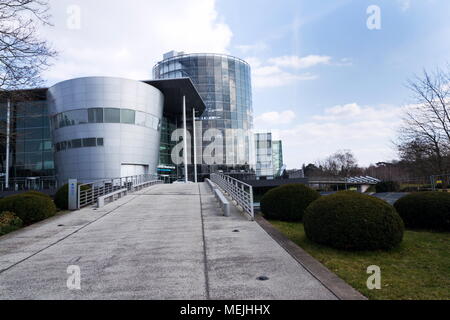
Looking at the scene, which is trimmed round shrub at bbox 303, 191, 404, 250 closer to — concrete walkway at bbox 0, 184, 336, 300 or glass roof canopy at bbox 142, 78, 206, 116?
concrete walkway at bbox 0, 184, 336, 300

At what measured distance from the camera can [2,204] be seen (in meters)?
11.1

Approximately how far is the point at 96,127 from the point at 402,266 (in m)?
35.4

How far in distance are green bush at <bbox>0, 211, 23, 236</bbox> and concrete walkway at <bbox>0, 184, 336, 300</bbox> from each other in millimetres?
662

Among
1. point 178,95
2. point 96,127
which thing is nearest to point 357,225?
point 96,127

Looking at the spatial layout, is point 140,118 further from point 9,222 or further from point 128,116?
point 9,222

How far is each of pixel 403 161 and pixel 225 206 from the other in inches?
831

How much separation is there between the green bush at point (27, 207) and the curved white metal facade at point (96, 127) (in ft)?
78.4

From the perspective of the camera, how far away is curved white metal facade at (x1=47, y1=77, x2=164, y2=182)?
3462 cm

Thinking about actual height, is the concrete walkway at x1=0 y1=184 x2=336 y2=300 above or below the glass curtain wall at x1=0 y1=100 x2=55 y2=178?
below

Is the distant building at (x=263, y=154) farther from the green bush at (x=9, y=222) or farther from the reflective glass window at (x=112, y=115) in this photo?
the green bush at (x=9, y=222)

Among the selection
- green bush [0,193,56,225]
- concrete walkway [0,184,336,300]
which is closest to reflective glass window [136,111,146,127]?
green bush [0,193,56,225]

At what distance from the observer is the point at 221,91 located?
5694 cm
